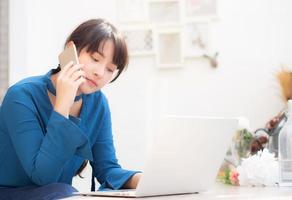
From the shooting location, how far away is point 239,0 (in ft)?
8.75

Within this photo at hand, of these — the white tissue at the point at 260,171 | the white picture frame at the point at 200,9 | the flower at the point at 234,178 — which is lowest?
the flower at the point at 234,178

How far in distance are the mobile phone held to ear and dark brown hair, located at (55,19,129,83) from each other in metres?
0.06

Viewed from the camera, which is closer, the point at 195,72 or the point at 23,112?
the point at 23,112

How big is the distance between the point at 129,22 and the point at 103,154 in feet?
4.28

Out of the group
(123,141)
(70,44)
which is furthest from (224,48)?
(70,44)

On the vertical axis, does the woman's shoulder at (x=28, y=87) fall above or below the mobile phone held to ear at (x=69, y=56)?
below

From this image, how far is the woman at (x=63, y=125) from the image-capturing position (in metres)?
1.16

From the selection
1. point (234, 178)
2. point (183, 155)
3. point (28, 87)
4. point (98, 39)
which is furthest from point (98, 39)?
point (234, 178)

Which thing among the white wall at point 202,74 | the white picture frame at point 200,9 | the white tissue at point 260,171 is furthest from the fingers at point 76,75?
the white picture frame at point 200,9

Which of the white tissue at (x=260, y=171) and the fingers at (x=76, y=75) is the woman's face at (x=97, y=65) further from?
the white tissue at (x=260, y=171)

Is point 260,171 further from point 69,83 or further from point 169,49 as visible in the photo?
point 169,49

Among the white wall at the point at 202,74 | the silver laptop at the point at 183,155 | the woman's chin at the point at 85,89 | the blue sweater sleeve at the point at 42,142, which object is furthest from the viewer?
the white wall at the point at 202,74

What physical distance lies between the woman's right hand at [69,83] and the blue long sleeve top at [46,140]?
0.05m

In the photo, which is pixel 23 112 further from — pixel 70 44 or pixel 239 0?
pixel 239 0
